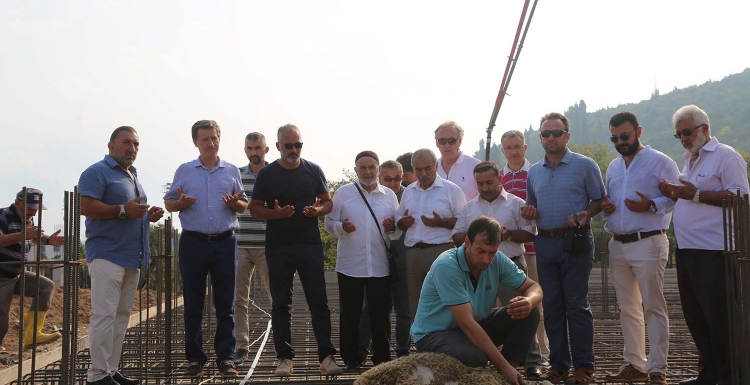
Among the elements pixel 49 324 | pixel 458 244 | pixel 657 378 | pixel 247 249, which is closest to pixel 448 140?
pixel 458 244

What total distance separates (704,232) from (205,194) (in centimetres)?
378

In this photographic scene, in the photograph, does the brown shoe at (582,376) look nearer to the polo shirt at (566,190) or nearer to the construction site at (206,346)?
the construction site at (206,346)

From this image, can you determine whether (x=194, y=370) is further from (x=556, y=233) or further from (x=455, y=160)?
(x=556, y=233)

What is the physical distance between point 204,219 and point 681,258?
11.9 feet

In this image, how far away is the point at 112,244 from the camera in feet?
19.7

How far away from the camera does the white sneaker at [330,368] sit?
6.30 m

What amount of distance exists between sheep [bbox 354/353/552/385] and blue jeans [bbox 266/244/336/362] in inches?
58.9

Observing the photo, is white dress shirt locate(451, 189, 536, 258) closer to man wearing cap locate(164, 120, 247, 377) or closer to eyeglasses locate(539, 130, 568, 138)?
eyeglasses locate(539, 130, 568, 138)

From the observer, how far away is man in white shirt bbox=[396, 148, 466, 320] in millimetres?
6523

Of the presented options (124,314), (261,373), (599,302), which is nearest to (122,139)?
(124,314)

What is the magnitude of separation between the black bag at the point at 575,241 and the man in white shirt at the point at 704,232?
2.09ft

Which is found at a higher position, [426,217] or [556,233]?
[426,217]

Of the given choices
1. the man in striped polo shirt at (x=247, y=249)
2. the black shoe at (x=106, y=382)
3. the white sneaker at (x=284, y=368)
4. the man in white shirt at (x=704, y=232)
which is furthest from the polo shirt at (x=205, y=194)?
the man in white shirt at (x=704, y=232)

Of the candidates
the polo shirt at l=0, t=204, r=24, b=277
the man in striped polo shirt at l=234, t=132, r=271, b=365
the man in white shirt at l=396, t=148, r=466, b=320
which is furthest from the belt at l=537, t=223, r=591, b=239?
the polo shirt at l=0, t=204, r=24, b=277
